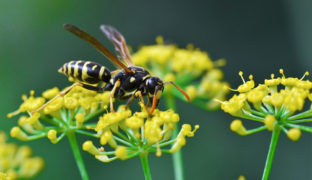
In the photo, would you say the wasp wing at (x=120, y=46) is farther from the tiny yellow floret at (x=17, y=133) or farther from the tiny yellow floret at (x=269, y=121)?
the tiny yellow floret at (x=269, y=121)

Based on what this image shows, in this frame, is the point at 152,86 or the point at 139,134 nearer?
the point at 139,134

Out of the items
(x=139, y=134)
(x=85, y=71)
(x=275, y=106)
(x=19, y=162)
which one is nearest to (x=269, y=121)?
(x=275, y=106)

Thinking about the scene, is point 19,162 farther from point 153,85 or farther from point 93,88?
point 153,85

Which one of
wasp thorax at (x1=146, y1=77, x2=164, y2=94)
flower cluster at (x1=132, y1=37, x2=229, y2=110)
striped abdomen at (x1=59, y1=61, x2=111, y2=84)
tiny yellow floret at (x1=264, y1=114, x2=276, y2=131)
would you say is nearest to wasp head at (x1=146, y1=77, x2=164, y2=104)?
wasp thorax at (x1=146, y1=77, x2=164, y2=94)

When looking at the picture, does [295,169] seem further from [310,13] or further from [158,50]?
[158,50]

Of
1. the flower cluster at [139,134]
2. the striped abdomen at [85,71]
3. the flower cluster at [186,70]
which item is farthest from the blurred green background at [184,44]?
the flower cluster at [139,134]
